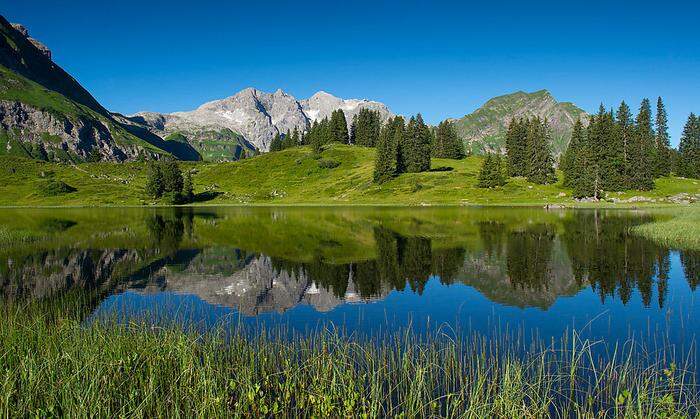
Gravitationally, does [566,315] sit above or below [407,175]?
below

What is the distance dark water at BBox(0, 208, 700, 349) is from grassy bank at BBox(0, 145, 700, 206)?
258ft

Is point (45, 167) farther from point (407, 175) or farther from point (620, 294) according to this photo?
point (620, 294)

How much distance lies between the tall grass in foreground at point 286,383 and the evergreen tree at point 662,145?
15830 centimetres

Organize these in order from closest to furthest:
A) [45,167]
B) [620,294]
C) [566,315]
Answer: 1. [566,315]
2. [620,294]
3. [45,167]

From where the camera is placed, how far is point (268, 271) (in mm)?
35500

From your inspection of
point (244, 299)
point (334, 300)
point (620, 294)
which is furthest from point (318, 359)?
point (620, 294)

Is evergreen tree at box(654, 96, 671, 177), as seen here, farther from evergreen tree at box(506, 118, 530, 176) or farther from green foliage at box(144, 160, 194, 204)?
green foliage at box(144, 160, 194, 204)

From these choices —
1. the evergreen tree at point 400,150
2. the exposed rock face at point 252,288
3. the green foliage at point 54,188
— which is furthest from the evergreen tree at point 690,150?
the green foliage at point 54,188

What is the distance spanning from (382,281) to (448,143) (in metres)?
166

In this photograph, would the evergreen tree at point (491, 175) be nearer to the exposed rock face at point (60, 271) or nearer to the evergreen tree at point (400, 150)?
the evergreen tree at point (400, 150)

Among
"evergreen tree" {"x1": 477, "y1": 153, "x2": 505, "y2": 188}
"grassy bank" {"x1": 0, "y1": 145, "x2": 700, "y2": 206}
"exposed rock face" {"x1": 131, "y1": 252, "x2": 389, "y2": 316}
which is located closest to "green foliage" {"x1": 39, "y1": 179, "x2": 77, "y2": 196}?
"grassy bank" {"x1": 0, "y1": 145, "x2": 700, "y2": 206}

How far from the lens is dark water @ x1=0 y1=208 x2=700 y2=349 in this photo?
69.3 ft

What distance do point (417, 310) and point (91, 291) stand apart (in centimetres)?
2055

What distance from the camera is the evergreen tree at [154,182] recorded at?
155m
